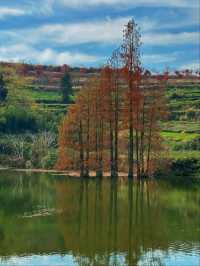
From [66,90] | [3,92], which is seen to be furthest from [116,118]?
[66,90]

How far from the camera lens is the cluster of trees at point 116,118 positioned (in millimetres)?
40688

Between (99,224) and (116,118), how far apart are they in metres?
19.1

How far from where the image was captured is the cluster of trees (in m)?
40.7

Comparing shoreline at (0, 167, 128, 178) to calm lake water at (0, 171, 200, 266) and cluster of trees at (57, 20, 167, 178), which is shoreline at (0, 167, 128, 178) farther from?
calm lake water at (0, 171, 200, 266)

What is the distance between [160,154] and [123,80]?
6.03m

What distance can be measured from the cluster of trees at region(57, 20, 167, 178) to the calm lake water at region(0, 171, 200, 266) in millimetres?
4536

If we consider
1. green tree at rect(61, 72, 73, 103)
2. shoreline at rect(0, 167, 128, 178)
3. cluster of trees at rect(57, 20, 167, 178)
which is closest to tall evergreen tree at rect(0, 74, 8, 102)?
green tree at rect(61, 72, 73, 103)

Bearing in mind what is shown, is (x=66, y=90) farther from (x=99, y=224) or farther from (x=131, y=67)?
(x=99, y=224)

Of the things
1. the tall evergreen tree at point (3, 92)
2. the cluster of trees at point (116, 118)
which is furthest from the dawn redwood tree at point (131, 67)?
the tall evergreen tree at point (3, 92)

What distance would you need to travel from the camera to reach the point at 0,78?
3091 inches

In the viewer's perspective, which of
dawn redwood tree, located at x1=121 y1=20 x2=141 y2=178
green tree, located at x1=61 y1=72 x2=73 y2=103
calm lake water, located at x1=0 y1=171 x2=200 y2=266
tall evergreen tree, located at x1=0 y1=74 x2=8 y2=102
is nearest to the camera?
calm lake water, located at x1=0 y1=171 x2=200 y2=266

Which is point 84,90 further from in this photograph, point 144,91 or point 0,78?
point 0,78

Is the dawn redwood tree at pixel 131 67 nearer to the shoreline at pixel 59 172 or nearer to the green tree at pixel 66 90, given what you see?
the shoreline at pixel 59 172

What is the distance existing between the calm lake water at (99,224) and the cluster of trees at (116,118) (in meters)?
4.54
